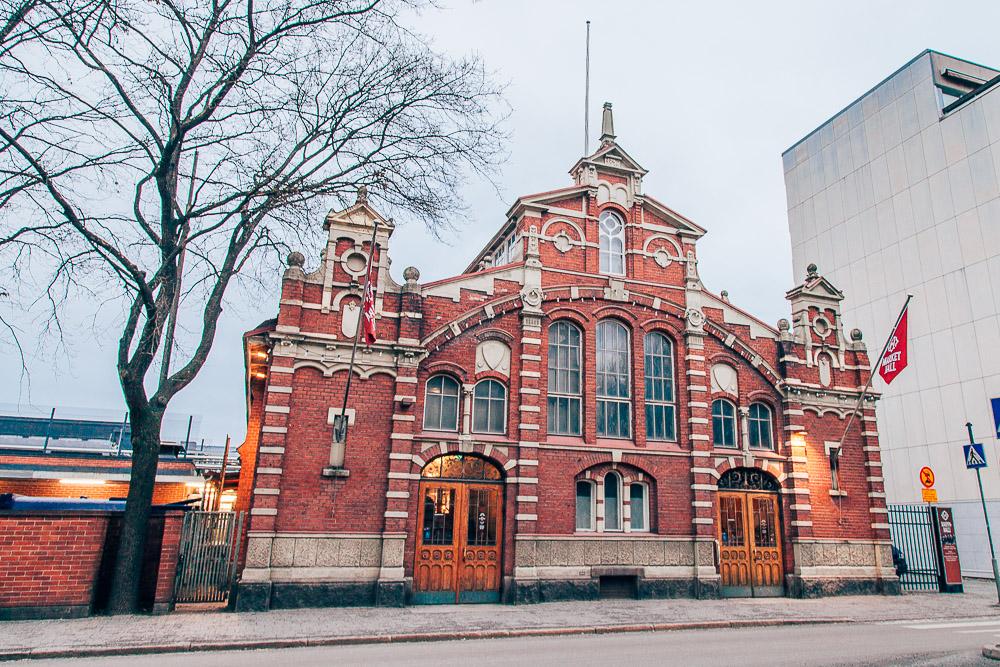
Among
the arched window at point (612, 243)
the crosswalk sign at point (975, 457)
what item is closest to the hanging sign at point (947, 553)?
the crosswalk sign at point (975, 457)

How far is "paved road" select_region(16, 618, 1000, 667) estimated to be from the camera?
10562 millimetres

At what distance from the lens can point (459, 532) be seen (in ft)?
58.6

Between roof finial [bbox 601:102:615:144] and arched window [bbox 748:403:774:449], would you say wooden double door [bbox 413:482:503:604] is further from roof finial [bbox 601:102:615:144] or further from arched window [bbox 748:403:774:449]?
roof finial [bbox 601:102:615:144]

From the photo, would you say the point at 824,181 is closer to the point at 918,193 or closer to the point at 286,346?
the point at 918,193

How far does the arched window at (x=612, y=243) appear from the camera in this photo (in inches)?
845

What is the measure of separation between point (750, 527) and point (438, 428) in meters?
10.1

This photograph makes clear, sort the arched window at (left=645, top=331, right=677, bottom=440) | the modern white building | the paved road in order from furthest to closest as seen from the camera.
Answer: the modern white building < the arched window at (left=645, top=331, right=677, bottom=440) < the paved road

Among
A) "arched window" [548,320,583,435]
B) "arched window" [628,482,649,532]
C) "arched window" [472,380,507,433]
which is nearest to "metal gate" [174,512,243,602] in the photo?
"arched window" [472,380,507,433]

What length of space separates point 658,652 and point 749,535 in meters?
10.2

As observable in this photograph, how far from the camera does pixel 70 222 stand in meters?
13.5

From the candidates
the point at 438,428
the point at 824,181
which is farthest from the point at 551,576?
the point at 824,181

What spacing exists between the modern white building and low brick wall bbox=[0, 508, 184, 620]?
31874mm

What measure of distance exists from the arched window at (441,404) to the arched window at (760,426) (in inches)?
378

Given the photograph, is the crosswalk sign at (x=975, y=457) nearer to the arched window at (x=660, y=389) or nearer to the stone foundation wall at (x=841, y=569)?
the stone foundation wall at (x=841, y=569)
